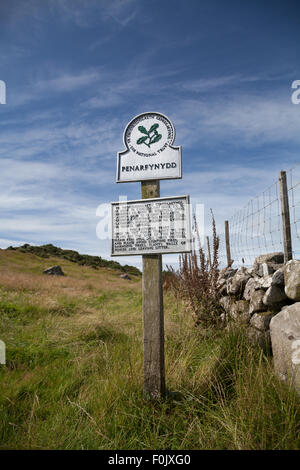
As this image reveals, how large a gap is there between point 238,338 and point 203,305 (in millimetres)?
1525

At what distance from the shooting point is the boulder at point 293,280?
3442 mm

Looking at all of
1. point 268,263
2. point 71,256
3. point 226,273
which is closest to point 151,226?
point 268,263

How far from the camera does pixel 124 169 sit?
11.9 ft

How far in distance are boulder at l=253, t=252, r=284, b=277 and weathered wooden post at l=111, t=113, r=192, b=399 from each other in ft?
6.40

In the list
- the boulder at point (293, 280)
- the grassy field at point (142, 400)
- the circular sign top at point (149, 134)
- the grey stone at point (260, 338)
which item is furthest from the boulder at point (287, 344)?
the circular sign top at point (149, 134)

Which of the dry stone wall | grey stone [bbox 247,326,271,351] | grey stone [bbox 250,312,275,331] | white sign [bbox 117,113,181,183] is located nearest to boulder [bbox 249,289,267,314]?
the dry stone wall

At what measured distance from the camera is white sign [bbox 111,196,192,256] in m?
3.33

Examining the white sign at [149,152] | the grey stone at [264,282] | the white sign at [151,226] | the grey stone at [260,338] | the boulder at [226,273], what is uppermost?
the white sign at [149,152]

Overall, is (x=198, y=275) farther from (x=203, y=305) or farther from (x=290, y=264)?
(x=290, y=264)

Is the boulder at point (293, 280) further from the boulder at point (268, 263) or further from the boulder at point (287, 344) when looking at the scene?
the boulder at point (268, 263)

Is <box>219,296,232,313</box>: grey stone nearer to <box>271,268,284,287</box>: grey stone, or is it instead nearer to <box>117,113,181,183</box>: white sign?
<box>271,268,284,287</box>: grey stone

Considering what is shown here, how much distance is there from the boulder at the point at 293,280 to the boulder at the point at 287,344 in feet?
1.01

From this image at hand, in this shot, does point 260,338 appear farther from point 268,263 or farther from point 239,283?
point 239,283
